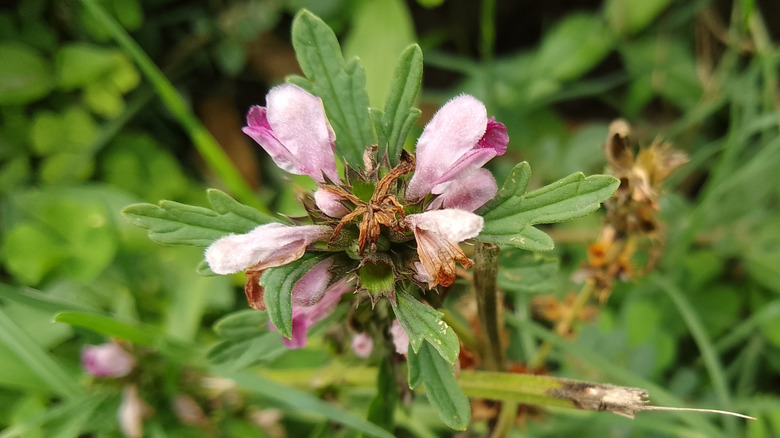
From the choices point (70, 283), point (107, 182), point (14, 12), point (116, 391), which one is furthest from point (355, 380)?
point (14, 12)

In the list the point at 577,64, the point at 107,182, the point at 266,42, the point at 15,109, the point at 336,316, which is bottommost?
the point at 107,182

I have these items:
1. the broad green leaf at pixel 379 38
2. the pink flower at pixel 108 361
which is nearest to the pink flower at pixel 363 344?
the pink flower at pixel 108 361

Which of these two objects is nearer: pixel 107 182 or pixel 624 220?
pixel 624 220

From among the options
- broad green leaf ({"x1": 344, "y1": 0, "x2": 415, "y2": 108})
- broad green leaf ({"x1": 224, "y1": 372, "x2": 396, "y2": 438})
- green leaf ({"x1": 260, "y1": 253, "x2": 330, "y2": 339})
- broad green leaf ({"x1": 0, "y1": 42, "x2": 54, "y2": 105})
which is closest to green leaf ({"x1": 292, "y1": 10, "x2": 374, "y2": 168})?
green leaf ({"x1": 260, "y1": 253, "x2": 330, "y2": 339})

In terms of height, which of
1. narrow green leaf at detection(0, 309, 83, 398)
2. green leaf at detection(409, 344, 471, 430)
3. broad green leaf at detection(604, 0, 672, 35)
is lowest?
narrow green leaf at detection(0, 309, 83, 398)

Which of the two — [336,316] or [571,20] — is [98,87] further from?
[571,20]

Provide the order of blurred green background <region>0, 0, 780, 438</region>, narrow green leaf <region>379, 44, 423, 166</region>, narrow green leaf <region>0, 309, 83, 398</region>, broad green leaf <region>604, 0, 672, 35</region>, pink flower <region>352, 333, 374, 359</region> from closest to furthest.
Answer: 1. narrow green leaf <region>379, 44, 423, 166</region>
2. pink flower <region>352, 333, 374, 359</region>
3. narrow green leaf <region>0, 309, 83, 398</region>
4. blurred green background <region>0, 0, 780, 438</region>
5. broad green leaf <region>604, 0, 672, 35</region>

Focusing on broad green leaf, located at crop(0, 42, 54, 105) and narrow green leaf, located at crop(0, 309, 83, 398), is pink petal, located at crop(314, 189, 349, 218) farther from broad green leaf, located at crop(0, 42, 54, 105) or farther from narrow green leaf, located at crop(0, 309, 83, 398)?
broad green leaf, located at crop(0, 42, 54, 105)

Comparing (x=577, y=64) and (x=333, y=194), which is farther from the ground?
(x=577, y=64)
